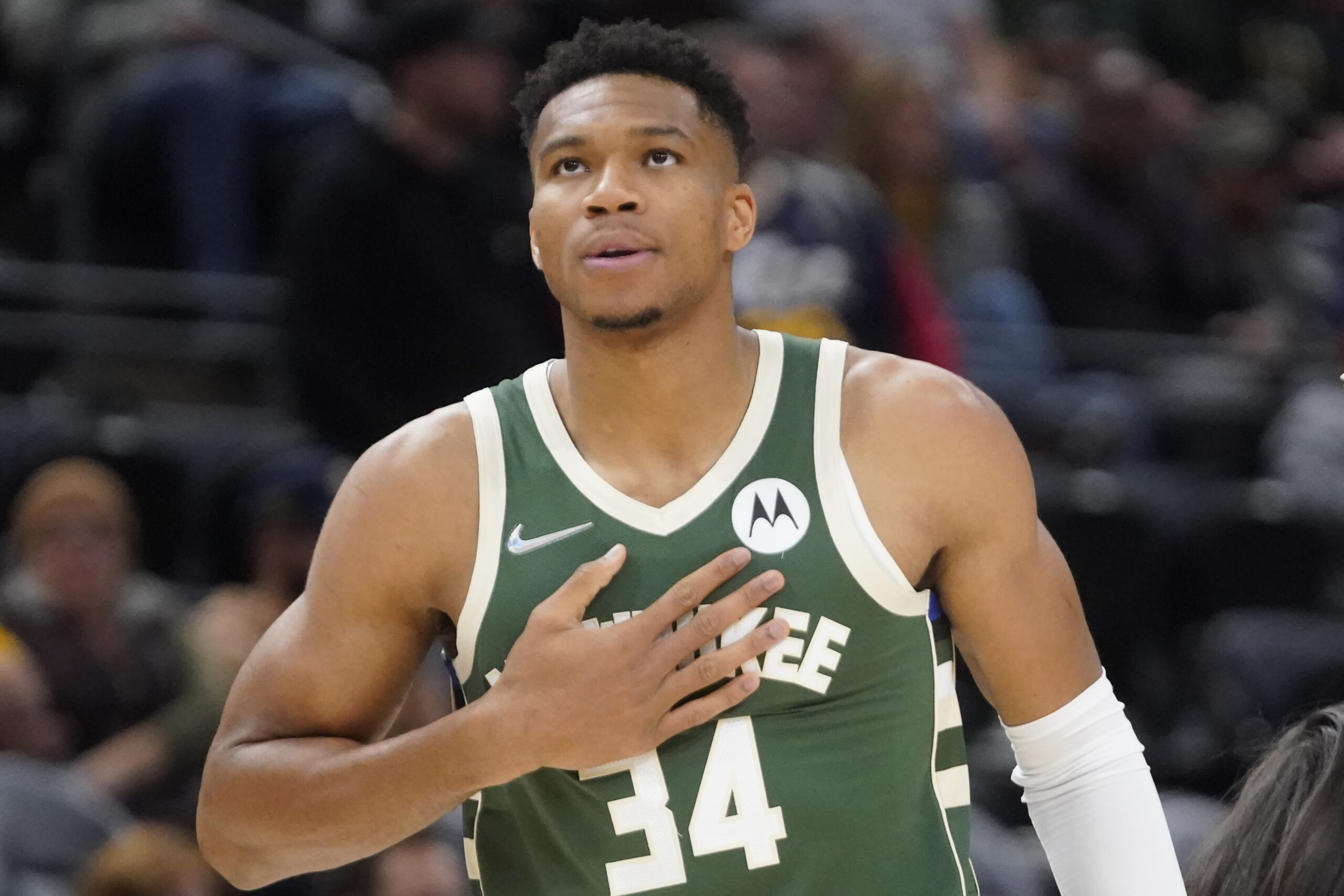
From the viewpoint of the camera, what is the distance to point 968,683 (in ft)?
16.3

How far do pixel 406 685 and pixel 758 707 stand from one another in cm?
49

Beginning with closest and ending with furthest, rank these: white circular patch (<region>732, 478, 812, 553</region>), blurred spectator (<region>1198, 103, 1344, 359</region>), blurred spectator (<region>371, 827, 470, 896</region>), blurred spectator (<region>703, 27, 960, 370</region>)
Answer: white circular patch (<region>732, 478, 812, 553</region>), blurred spectator (<region>371, 827, 470, 896</region>), blurred spectator (<region>703, 27, 960, 370</region>), blurred spectator (<region>1198, 103, 1344, 359</region>)

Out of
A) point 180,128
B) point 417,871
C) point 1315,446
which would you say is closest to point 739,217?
point 417,871

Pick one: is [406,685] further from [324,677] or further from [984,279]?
[984,279]

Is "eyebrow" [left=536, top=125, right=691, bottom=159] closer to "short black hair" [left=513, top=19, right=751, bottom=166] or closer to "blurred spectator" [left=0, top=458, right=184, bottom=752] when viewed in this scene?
"short black hair" [left=513, top=19, right=751, bottom=166]

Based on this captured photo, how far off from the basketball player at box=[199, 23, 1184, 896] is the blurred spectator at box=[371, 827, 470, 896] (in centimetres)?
163

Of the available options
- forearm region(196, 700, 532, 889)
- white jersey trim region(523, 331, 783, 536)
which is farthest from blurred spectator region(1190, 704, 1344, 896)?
forearm region(196, 700, 532, 889)

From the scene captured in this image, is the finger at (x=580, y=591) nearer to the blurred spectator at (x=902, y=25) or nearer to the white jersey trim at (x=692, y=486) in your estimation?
the white jersey trim at (x=692, y=486)

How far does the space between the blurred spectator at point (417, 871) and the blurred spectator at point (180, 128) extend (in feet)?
7.73

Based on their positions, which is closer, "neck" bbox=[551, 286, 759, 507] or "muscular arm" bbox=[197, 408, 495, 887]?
"muscular arm" bbox=[197, 408, 495, 887]

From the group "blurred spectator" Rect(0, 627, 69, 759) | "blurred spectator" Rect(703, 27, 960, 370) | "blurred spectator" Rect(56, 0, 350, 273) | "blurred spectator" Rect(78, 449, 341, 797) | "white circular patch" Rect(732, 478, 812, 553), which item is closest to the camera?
"white circular patch" Rect(732, 478, 812, 553)

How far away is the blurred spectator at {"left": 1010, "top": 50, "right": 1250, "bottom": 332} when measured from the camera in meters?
7.13

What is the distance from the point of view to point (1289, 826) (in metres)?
2.31

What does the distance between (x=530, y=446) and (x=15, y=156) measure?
4120 millimetres
